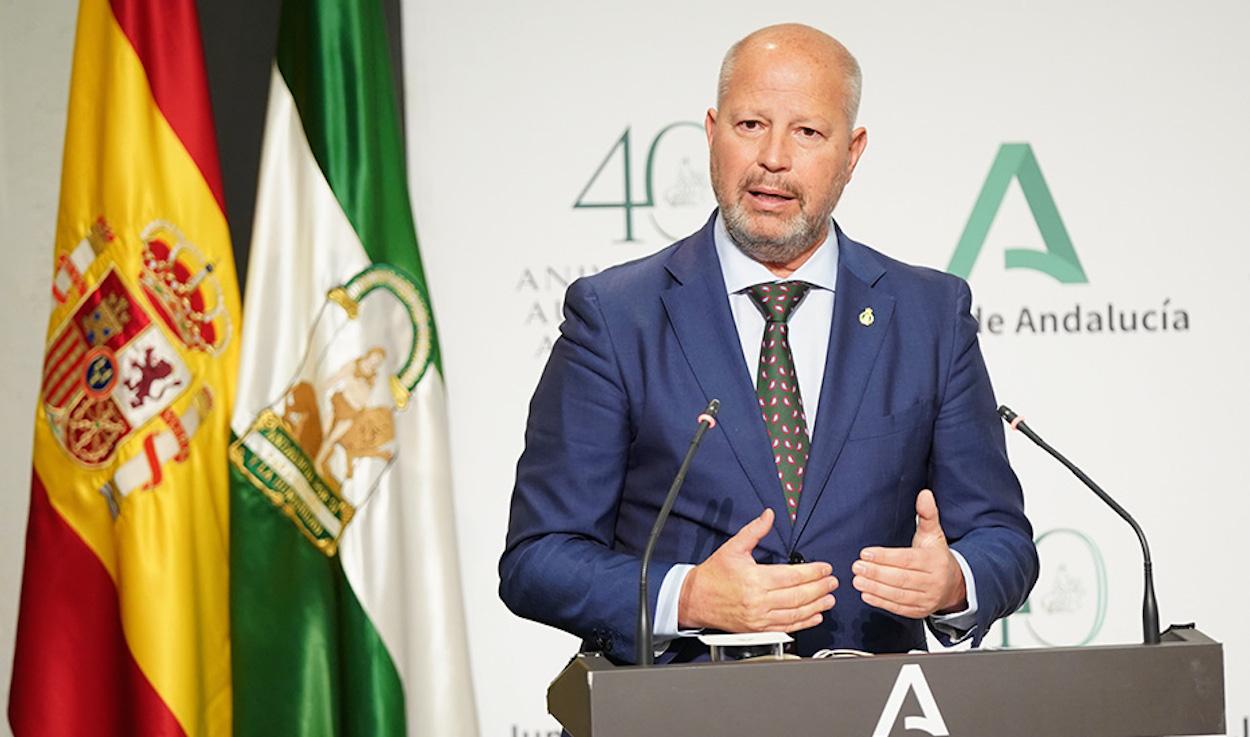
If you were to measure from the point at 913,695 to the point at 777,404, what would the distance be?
0.63 meters

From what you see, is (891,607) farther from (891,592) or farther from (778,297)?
(778,297)

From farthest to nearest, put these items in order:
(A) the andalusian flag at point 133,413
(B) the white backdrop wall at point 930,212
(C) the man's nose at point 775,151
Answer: (B) the white backdrop wall at point 930,212
(A) the andalusian flag at point 133,413
(C) the man's nose at point 775,151

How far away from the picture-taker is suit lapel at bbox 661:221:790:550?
2160mm

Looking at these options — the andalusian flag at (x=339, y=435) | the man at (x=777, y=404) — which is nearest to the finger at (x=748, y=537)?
the man at (x=777, y=404)

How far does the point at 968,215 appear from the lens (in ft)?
12.8

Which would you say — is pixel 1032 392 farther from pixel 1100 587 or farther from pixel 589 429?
pixel 589 429

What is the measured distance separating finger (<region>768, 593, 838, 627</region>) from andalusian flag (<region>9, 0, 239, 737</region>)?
2.00 m

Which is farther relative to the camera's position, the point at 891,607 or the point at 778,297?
the point at 778,297

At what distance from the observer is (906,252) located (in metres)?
3.91

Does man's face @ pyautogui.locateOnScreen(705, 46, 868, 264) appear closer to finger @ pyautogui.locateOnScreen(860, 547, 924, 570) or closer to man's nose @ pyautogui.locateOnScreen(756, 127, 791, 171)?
man's nose @ pyautogui.locateOnScreen(756, 127, 791, 171)

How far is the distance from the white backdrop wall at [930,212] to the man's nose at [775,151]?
163 centimetres

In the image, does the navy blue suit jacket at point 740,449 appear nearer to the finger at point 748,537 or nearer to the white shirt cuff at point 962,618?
the white shirt cuff at point 962,618

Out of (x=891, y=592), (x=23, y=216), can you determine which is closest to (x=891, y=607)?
(x=891, y=592)

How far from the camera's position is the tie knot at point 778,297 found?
231 centimetres
